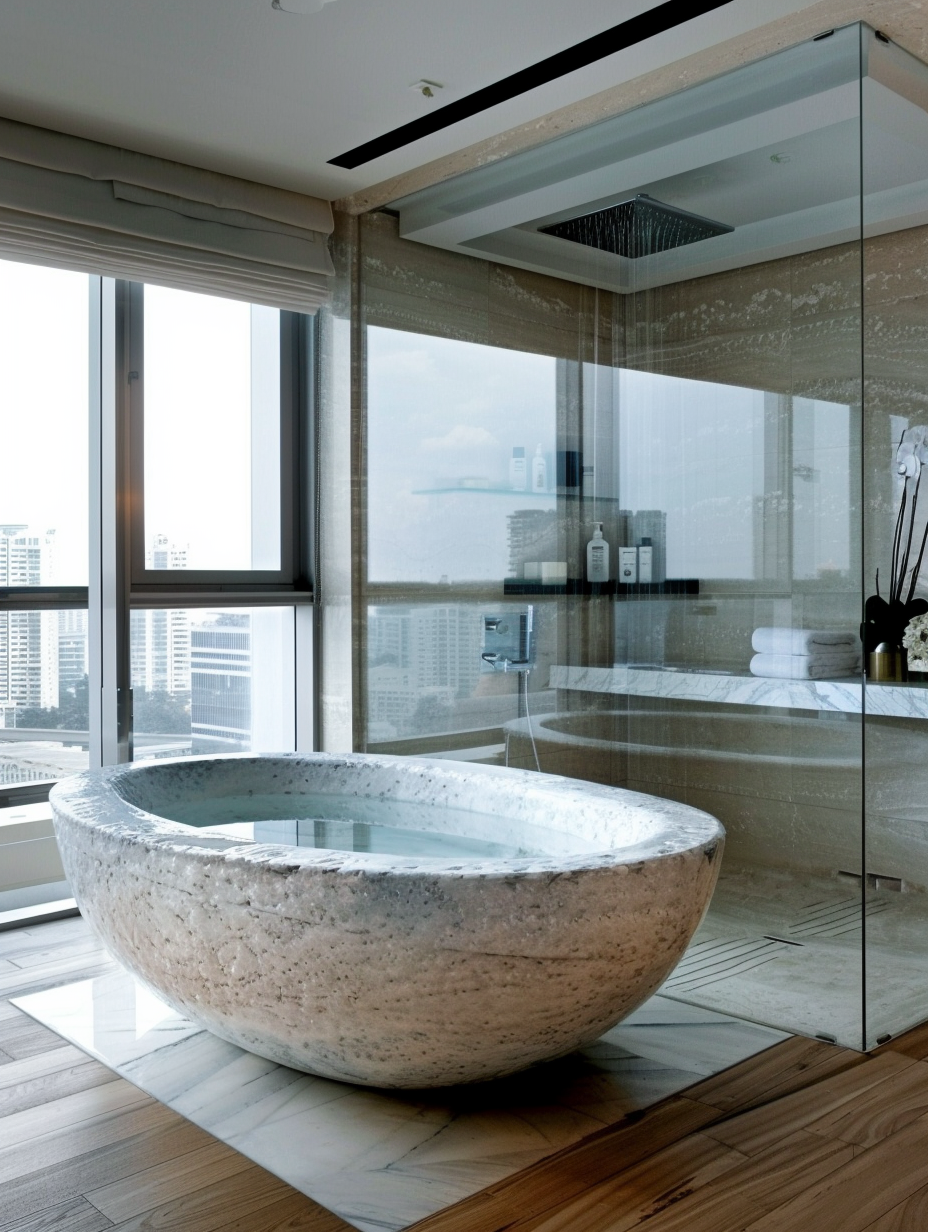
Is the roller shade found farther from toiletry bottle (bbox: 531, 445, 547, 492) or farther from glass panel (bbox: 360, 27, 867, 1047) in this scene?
toiletry bottle (bbox: 531, 445, 547, 492)

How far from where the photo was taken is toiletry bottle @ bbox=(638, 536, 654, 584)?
123 inches

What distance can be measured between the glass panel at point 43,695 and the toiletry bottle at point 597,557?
1.68 meters

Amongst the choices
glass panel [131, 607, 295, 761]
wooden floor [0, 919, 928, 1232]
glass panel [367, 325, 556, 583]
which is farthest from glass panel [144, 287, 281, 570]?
wooden floor [0, 919, 928, 1232]

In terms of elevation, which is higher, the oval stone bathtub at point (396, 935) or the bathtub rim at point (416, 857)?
the bathtub rim at point (416, 857)

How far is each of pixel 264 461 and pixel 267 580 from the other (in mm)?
444

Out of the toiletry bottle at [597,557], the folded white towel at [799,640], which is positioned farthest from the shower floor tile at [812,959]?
the toiletry bottle at [597,557]

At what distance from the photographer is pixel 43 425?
371cm

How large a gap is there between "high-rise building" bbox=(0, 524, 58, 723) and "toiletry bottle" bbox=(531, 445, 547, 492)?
5.18 ft

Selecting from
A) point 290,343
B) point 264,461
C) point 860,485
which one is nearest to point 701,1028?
point 860,485

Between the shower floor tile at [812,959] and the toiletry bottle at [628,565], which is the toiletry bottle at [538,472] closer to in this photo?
the toiletry bottle at [628,565]

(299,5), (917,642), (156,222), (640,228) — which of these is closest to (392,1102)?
(917,642)

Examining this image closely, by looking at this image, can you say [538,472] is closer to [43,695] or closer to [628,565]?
[628,565]

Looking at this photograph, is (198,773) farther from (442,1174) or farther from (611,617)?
(442,1174)

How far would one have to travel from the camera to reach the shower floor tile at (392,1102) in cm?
200
